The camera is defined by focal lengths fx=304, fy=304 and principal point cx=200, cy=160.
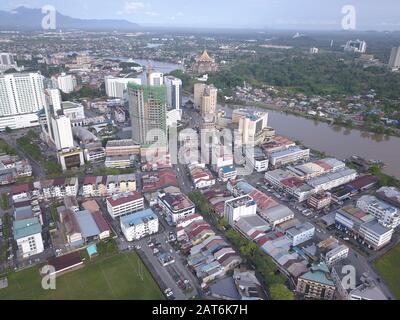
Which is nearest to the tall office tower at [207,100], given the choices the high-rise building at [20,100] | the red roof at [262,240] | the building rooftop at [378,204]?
the high-rise building at [20,100]

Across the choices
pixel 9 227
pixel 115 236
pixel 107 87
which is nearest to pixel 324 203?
pixel 115 236

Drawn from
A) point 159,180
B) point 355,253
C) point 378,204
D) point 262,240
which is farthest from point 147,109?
point 355,253

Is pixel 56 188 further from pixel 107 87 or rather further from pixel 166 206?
pixel 107 87

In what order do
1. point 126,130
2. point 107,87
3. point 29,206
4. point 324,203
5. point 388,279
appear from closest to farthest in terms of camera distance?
1. point 388,279
2. point 29,206
3. point 324,203
4. point 126,130
5. point 107,87

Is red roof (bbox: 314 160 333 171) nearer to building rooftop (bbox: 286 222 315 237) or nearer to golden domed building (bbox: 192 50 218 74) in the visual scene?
building rooftop (bbox: 286 222 315 237)

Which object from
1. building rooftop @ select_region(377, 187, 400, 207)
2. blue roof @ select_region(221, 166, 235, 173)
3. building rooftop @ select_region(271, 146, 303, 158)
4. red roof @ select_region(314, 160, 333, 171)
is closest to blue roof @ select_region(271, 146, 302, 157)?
building rooftop @ select_region(271, 146, 303, 158)

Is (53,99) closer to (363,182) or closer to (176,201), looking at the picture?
(176,201)
